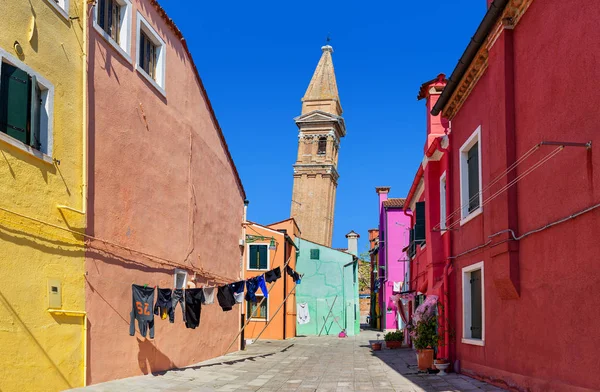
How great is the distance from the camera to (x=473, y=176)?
13047 mm

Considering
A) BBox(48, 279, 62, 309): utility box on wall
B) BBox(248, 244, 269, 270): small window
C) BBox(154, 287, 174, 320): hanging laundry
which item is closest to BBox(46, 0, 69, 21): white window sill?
BBox(48, 279, 62, 309): utility box on wall

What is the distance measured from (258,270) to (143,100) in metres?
20.2

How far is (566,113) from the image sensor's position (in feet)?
26.1

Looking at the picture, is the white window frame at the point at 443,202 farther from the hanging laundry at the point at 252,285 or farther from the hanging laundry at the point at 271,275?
the hanging laundry at the point at 271,275

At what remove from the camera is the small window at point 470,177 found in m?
12.4

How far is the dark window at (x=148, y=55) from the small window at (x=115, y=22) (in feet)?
3.64

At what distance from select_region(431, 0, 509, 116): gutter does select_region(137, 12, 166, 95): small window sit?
654 centimetres

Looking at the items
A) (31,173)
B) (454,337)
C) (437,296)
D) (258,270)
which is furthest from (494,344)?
(258,270)

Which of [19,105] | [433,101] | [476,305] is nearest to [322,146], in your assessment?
[433,101]

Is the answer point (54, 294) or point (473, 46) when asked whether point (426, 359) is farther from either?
point (54, 294)

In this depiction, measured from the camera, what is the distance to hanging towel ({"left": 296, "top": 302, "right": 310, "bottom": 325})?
40.1m

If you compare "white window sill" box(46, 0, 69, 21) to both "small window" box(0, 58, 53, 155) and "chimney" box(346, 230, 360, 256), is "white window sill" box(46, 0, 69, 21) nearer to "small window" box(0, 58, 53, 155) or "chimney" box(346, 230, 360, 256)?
"small window" box(0, 58, 53, 155)

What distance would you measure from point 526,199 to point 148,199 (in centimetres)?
812

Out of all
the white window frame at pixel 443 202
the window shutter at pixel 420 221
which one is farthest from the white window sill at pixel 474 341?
the window shutter at pixel 420 221
